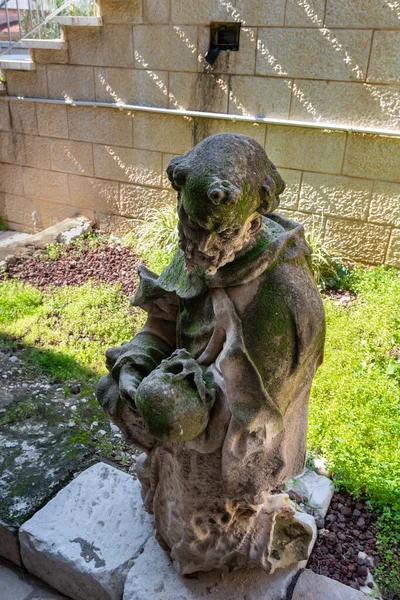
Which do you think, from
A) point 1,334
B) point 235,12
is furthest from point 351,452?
point 235,12

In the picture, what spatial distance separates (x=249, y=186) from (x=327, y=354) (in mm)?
3257

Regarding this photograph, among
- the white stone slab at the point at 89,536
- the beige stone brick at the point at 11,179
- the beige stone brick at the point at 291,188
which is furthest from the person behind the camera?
the beige stone brick at the point at 11,179

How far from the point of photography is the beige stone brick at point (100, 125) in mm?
6625

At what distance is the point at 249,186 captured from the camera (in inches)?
51.3

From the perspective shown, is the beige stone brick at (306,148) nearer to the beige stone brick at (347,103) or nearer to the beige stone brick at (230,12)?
the beige stone brick at (347,103)

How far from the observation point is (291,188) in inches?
231

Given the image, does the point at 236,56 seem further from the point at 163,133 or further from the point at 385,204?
the point at 385,204

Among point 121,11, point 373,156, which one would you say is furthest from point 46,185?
point 373,156

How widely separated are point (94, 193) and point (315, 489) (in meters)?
5.39

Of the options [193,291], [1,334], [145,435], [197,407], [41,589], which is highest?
[193,291]

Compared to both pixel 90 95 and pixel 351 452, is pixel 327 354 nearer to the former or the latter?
pixel 351 452

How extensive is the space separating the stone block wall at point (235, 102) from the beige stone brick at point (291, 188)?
0.01 m

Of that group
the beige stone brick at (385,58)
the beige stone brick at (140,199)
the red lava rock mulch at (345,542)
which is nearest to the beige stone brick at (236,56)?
the beige stone brick at (385,58)

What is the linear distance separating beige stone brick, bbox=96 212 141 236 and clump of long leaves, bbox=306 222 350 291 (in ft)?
8.14
